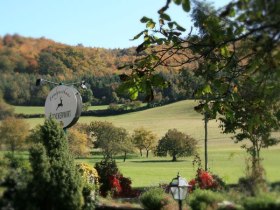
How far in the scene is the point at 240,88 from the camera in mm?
7961

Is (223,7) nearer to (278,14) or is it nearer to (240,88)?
(278,14)

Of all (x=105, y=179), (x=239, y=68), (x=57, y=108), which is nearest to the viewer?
(x=239, y=68)

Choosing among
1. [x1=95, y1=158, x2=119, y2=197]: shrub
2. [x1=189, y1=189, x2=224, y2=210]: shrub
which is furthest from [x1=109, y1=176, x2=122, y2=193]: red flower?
[x1=189, y1=189, x2=224, y2=210]: shrub

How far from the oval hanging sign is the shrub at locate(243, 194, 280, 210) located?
32.1ft

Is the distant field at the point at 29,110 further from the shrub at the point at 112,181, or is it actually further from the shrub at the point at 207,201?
the shrub at the point at 207,201

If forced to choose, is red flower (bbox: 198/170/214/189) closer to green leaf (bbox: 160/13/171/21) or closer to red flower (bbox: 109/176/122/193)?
red flower (bbox: 109/176/122/193)

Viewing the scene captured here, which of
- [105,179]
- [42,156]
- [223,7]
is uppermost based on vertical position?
[223,7]

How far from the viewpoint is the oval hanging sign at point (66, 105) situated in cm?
1440

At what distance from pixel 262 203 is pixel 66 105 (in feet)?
34.0

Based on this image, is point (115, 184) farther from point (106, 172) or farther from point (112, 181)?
point (106, 172)

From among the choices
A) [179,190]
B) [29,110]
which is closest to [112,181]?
[179,190]

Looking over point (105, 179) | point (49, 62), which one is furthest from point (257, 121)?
point (49, 62)

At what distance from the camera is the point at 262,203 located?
493 centimetres

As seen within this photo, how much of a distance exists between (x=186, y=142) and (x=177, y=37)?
68.8 m
